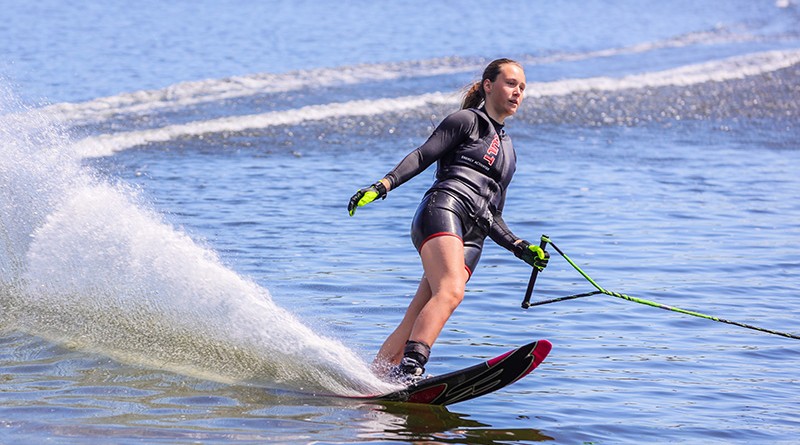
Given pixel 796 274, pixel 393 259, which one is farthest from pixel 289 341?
pixel 796 274

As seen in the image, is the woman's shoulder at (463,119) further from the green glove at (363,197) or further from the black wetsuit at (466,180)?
the green glove at (363,197)

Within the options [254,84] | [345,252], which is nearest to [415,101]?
[254,84]

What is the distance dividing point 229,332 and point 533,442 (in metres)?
1.96

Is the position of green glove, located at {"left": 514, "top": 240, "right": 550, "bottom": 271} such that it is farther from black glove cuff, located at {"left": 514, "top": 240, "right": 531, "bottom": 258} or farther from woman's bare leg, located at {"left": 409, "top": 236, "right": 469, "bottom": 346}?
woman's bare leg, located at {"left": 409, "top": 236, "right": 469, "bottom": 346}

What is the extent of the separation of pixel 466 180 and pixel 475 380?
1048 mm

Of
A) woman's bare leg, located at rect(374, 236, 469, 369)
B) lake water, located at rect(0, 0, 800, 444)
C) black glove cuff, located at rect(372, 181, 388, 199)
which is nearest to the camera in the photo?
black glove cuff, located at rect(372, 181, 388, 199)

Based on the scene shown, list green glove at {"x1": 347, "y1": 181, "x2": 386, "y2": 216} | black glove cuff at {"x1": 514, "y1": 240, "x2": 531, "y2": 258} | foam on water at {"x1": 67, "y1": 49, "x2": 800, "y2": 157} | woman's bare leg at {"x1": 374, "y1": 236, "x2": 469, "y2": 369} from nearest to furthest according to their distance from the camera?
green glove at {"x1": 347, "y1": 181, "x2": 386, "y2": 216} < woman's bare leg at {"x1": 374, "y1": 236, "x2": 469, "y2": 369} < black glove cuff at {"x1": 514, "y1": 240, "x2": 531, "y2": 258} < foam on water at {"x1": 67, "y1": 49, "x2": 800, "y2": 157}

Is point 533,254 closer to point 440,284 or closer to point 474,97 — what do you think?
point 440,284

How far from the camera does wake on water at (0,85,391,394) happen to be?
6.34 m

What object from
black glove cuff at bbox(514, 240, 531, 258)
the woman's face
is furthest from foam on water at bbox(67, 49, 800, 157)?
black glove cuff at bbox(514, 240, 531, 258)

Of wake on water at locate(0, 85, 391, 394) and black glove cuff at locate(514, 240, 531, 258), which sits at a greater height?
black glove cuff at locate(514, 240, 531, 258)

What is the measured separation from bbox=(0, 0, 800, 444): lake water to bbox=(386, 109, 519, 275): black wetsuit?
0.87m

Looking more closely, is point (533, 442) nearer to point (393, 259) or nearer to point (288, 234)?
point (393, 259)

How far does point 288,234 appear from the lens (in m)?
10.5
